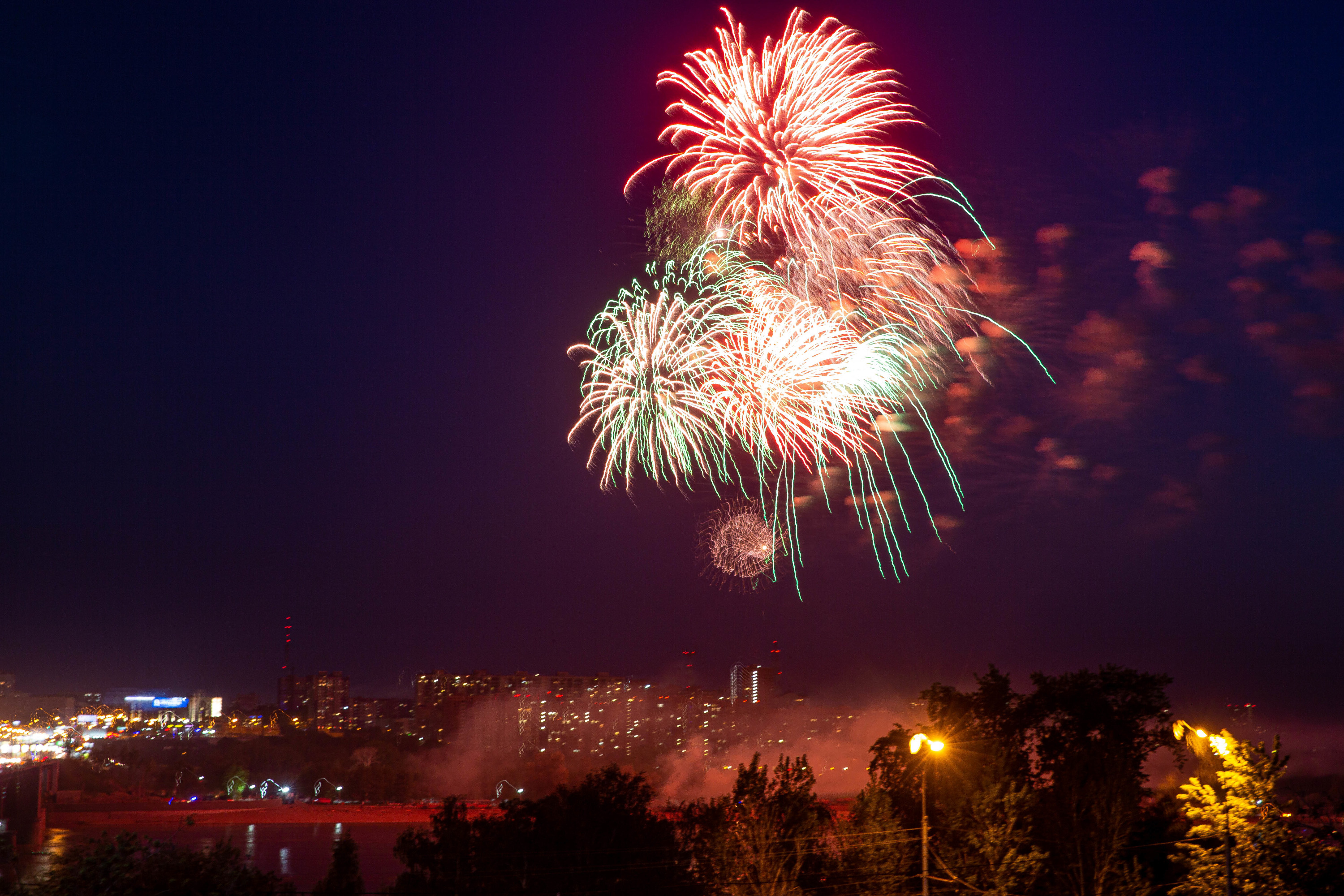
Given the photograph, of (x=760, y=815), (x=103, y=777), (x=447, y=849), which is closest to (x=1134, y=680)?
(x=760, y=815)

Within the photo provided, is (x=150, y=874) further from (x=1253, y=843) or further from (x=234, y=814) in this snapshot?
(x=234, y=814)

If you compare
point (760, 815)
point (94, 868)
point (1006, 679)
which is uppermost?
point (1006, 679)

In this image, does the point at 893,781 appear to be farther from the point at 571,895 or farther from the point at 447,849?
the point at 447,849

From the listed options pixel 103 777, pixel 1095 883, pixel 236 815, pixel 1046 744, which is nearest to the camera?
pixel 1095 883

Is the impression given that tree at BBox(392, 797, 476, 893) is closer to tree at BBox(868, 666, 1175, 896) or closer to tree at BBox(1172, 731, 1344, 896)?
tree at BBox(868, 666, 1175, 896)

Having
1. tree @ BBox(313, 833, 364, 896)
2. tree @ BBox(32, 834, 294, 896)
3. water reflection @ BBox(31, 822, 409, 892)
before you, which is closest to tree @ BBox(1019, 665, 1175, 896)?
tree @ BBox(32, 834, 294, 896)

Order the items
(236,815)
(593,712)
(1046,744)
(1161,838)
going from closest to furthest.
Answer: (1161,838) < (1046,744) < (236,815) < (593,712)
